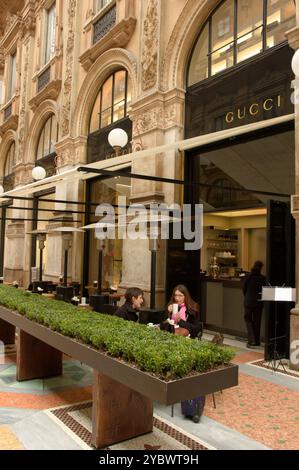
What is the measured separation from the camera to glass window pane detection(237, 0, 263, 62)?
7.92m

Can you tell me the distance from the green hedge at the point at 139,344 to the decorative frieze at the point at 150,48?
6884 mm

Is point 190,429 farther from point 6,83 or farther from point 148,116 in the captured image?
point 6,83

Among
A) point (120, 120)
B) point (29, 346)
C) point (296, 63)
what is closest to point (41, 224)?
point (120, 120)

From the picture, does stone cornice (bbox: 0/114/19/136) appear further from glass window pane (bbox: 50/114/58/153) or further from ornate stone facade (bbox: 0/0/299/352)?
glass window pane (bbox: 50/114/58/153)

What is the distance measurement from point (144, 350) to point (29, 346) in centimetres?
298

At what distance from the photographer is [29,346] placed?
217 inches

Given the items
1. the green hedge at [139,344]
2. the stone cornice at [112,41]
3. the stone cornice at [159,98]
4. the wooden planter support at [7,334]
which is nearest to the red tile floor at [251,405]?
the green hedge at [139,344]

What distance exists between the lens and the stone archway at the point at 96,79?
1084 cm

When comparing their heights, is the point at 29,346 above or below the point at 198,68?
below

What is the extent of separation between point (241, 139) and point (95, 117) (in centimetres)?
649

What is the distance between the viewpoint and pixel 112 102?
12.2 metres

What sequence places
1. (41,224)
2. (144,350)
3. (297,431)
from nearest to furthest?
(144,350), (297,431), (41,224)

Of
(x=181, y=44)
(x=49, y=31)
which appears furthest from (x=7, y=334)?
(x=49, y=31)

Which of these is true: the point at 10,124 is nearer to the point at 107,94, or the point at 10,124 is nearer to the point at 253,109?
the point at 107,94
